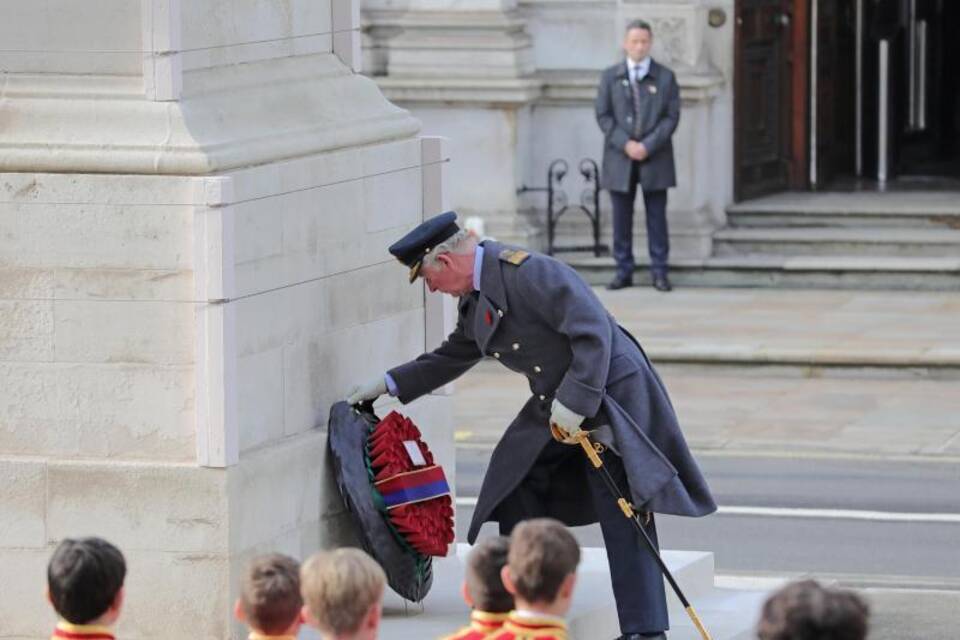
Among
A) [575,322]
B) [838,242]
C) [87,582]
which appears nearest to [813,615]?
[87,582]

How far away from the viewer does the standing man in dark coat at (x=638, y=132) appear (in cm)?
1977

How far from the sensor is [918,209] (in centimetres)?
2117

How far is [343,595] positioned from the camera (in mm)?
6309

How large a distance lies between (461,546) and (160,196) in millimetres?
2676

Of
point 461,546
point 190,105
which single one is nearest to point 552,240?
point 461,546

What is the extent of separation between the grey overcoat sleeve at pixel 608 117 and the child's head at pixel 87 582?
1350 centimetres

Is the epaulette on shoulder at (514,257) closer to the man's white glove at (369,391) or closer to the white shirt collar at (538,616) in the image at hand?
the man's white glove at (369,391)

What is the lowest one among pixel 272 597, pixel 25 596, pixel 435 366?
pixel 25 596

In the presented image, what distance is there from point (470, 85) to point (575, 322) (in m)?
11.9

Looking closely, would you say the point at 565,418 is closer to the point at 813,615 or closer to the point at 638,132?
the point at 813,615

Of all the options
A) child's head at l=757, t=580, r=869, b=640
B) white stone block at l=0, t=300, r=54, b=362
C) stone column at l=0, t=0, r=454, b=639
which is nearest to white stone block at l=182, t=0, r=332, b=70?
stone column at l=0, t=0, r=454, b=639

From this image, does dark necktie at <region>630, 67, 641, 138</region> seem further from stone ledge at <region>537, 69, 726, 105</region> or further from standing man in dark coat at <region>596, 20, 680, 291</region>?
stone ledge at <region>537, 69, 726, 105</region>

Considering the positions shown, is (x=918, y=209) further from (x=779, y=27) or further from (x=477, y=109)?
(x=477, y=109)

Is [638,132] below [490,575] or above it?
above
